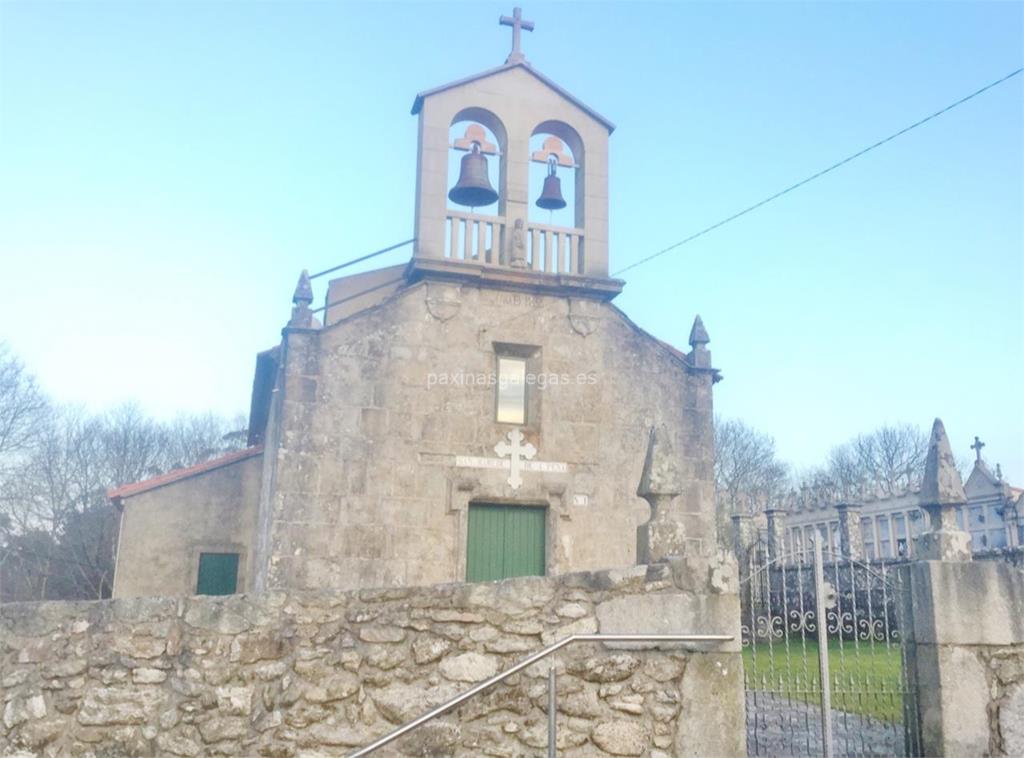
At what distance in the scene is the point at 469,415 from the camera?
37.9 feet

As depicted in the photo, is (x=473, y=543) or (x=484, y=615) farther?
(x=473, y=543)

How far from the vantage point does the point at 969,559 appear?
660 centimetres

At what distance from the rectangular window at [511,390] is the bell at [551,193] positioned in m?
2.41

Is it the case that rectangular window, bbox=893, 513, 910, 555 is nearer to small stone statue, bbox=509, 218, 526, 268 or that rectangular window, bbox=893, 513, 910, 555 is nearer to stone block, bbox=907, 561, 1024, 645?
small stone statue, bbox=509, 218, 526, 268

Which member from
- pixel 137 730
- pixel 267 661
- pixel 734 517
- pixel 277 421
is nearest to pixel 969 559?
pixel 267 661

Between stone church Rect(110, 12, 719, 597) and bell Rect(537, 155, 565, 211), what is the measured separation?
0.08ft

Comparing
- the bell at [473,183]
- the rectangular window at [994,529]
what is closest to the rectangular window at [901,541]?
the rectangular window at [994,529]

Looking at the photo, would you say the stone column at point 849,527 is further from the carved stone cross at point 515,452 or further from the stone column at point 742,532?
the carved stone cross at point 515,452

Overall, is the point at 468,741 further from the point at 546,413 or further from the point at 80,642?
the point at 546,413

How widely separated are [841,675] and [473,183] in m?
7.99

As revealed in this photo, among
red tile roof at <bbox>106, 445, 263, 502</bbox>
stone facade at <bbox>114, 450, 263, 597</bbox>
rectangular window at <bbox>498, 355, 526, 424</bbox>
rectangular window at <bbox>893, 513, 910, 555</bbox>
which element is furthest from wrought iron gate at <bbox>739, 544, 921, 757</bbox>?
red tile roof at <bbox>106, 445, 263, 502</bbox>

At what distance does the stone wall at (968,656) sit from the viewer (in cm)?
626

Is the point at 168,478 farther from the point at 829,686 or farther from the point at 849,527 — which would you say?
the point at 849,527

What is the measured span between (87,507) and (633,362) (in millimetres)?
31208
